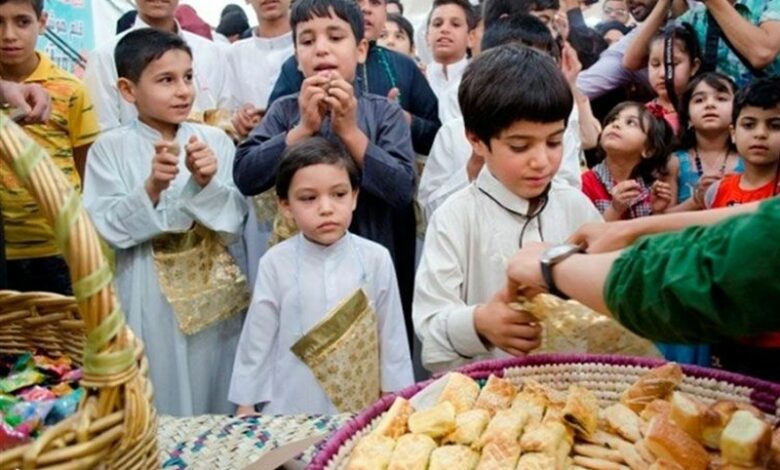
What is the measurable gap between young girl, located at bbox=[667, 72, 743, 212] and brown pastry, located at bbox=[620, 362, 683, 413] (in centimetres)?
140

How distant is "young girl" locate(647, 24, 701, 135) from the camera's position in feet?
8.60

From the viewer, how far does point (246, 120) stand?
2371 mm

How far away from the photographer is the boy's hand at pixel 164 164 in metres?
1.80

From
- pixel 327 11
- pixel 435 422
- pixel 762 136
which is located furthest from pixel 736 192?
pixel 435 422

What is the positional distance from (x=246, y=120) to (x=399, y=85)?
482 millimetres

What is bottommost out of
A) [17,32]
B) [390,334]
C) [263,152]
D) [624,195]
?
[390,334]

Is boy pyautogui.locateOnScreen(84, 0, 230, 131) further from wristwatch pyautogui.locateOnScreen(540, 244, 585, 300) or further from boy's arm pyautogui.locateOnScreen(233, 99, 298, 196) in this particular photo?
wristwatch pyautogui.locateOnScreen(540, 244, 585, 300)

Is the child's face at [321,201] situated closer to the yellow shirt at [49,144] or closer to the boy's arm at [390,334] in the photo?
the boy's arm at [390,334]

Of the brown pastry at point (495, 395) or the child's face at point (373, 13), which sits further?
the child's face at point (373, 13)

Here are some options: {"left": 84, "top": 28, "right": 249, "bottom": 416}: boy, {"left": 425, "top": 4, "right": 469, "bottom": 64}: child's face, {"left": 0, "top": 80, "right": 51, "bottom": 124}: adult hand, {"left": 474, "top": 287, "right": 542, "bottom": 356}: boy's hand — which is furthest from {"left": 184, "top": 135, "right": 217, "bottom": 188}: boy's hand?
{"left": 425, "top": 4, "right": 469, "bottom": 64}: child's face

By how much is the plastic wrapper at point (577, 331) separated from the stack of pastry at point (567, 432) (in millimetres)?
96

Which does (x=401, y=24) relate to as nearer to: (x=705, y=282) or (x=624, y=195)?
(x=624, y=195)

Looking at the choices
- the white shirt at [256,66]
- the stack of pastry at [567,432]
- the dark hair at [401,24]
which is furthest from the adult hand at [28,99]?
the dark hair at [401,24]

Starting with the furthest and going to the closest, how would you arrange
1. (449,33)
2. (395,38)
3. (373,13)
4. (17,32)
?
(395,38) < (449,33) < (373,13) < (17,32)
